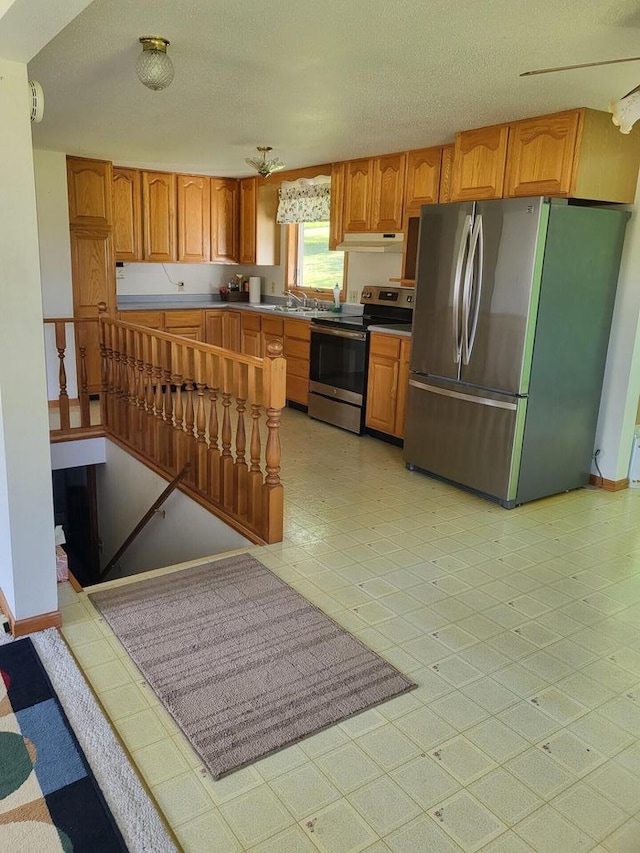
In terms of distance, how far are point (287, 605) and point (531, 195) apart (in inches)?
108

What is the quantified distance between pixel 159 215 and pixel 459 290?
3.92 metres

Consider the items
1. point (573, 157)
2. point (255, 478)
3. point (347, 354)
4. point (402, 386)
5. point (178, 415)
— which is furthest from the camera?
point (347, 354)

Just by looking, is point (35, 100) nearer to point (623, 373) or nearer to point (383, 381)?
point (383, 381)

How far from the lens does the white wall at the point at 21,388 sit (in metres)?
2.17

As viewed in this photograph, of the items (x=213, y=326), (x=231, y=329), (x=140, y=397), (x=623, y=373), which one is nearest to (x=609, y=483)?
(x=623, y=373)

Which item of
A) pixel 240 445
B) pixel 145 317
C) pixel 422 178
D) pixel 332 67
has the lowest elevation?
pixel 240 445

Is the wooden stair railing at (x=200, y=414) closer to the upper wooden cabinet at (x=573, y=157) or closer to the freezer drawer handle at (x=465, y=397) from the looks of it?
the freezer drawer handle at (x=465, y=397)

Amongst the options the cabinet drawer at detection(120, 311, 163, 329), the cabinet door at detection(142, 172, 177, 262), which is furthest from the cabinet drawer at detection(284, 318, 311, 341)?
the cabinet door at detection(142, 172, 177, 262)

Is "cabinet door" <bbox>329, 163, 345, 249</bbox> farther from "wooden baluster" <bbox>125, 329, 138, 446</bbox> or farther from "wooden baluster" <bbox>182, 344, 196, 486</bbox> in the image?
"wooden baluster" <bbox>182, 344, 196, 486</bbox>

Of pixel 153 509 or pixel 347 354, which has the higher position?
pixel 347 354

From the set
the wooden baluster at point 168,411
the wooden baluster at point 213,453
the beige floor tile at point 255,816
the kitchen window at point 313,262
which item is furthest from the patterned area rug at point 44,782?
the kitchen window at point 313,262

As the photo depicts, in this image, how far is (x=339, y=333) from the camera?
5.62m

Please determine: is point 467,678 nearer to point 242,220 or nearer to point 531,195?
point 531,195

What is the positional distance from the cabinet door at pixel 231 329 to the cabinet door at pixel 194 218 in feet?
2.27
